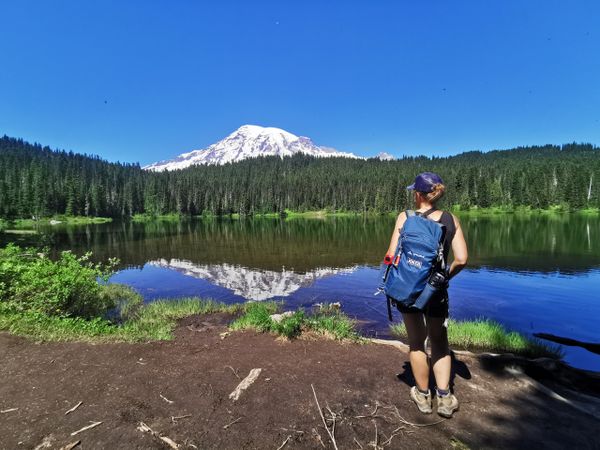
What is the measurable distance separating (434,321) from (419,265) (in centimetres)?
97

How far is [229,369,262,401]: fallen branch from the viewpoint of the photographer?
5426mm

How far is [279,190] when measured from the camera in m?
154

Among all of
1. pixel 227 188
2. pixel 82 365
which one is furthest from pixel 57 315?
pixel 227 188

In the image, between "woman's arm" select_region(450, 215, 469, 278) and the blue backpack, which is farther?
"woman's arm" select_region(450, 215, 469, 278)

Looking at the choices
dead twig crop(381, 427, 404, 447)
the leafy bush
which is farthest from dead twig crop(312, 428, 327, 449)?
the leafy bush

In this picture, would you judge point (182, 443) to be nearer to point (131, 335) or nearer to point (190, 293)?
point (131, 335)

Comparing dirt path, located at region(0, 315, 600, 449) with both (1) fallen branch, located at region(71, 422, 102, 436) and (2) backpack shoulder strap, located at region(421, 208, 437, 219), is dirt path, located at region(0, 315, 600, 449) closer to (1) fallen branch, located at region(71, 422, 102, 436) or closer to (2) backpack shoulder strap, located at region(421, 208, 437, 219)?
(1) fallen branch, located at region(71, 422, 102, 436)

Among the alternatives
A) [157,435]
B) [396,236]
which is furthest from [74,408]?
[396,236]

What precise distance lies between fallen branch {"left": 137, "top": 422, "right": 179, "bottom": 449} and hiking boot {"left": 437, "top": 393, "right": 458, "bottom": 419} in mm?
3584

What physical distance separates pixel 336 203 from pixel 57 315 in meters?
140

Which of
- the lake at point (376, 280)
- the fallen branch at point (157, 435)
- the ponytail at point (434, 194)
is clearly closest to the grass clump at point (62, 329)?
the fallen branch at point (157, 435)

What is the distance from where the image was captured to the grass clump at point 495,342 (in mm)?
10094

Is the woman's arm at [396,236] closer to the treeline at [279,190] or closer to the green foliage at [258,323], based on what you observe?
the green foliage at [258,323]

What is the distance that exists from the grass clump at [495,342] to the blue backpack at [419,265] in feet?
24.3
